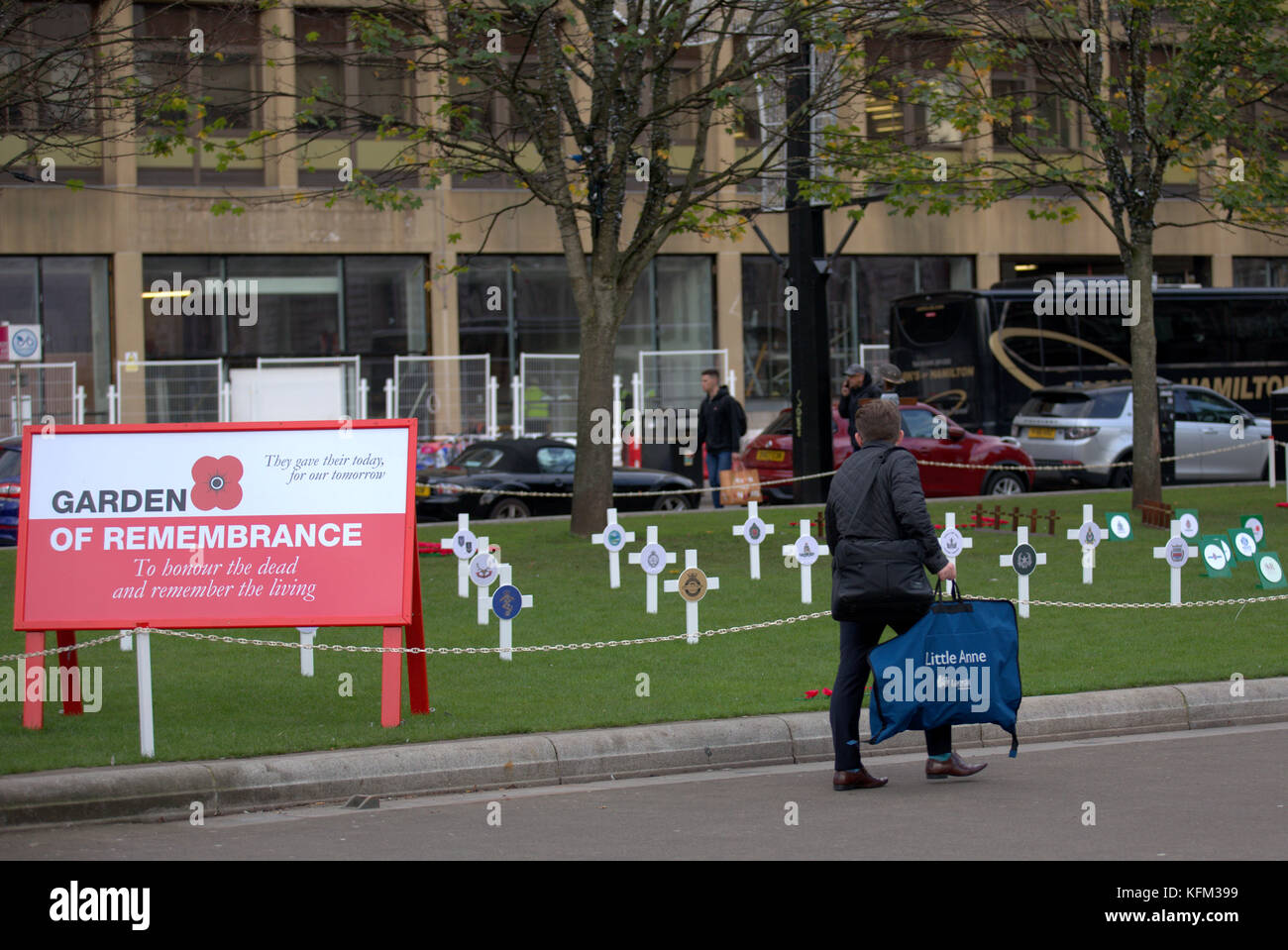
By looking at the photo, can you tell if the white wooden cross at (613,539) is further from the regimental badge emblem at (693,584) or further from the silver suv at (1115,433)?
the silver suv at (1115,433)

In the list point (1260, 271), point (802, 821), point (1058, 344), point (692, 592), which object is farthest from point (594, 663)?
point (1260, 271)

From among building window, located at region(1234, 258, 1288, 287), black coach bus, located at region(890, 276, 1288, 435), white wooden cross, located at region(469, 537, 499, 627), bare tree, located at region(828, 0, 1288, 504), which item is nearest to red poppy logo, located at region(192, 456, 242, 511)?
white wooden cross, located at region(469, 537, 499, 627)

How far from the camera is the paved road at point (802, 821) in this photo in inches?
258

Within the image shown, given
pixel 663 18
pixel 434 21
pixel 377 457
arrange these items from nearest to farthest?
1. pixel 377 457
2. pixel 663 18
3. pixel 434 21

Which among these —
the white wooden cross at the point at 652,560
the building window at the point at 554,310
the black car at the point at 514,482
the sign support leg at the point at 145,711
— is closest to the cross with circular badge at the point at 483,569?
the white wooden cross at the point at 652,560

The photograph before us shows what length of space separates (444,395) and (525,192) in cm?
553

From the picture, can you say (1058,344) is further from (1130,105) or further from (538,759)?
(538,759)

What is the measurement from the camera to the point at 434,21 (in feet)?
55.6

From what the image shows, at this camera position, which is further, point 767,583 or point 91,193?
point 91,193

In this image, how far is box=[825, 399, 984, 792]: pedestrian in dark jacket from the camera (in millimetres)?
7531

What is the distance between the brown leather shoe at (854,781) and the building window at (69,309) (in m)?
25.7

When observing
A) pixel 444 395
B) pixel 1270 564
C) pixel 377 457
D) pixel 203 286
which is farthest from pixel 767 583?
pixel 203 286

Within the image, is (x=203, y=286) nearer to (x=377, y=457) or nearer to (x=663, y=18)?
(x=663, y=18)

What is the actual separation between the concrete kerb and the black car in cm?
1119
